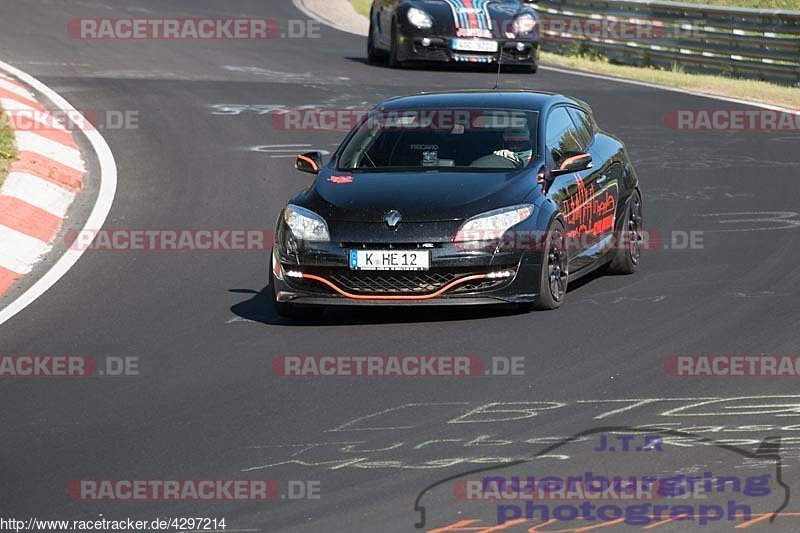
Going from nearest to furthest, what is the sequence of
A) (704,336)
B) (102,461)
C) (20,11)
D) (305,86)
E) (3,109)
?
(102,461), (704,336), (3,109), (305,86), (20,11)

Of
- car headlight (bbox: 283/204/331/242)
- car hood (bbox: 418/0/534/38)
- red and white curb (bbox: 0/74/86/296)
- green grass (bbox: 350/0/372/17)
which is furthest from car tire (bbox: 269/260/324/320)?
green grass (bbox: 350/0/372/17)

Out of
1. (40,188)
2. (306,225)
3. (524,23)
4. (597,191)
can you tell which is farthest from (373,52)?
(306,225)

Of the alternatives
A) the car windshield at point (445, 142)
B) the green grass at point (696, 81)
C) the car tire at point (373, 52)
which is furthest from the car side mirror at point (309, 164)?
the car tire at point (373, 52)

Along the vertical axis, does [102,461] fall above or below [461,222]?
below

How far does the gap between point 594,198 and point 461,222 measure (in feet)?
5.65

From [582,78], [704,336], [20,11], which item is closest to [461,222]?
[704,336]

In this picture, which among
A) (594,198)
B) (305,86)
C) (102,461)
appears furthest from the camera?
(305,86)

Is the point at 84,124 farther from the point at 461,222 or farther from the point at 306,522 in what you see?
the point at 306,522

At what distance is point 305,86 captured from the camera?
22094 millimetres

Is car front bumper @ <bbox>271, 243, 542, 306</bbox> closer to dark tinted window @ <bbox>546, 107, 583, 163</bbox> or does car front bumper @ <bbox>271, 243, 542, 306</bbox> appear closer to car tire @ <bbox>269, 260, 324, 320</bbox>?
car tire @ <bbox>269, 260, 324, 320</bbox>

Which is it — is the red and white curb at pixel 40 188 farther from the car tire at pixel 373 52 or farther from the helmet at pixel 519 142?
the car tire at pixel 373 52

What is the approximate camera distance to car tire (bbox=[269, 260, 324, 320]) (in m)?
10.3

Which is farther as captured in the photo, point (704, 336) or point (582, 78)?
point (582, 78)

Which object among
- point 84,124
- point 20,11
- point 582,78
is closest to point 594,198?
point 84,124
